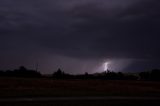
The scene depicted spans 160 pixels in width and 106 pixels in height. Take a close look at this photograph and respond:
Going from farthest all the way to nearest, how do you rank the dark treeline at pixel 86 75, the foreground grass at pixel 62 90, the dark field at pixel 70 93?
the dark treeline at pixel 86 75, the foreground grass at pixel 62 90, the dark field at pixel 70 93

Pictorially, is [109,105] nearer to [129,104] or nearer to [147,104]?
[129,104]

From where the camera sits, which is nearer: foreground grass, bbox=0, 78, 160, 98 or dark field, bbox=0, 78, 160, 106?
dark field, bbox=0, 78, 160, 106

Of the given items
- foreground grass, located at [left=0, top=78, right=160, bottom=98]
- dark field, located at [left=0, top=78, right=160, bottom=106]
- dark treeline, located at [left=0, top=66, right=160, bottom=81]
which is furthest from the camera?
dark treeline, located at [left=0, top=66, right=160, bottom=81]

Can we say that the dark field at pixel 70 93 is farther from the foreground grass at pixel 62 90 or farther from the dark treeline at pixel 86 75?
the dark treeline at pixel 86 75

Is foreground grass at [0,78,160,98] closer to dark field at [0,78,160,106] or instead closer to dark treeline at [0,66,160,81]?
dark field at [0,78,160,106]

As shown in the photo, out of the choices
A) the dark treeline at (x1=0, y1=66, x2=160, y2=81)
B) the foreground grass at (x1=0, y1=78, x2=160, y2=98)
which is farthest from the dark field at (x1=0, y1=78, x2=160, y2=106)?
the dark treeline at (x1=0, y1=66, x2=160, y2=81)

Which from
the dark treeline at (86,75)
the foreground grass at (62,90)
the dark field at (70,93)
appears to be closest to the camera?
the dark field at (70,93)

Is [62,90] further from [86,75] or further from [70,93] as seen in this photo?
[86,75]

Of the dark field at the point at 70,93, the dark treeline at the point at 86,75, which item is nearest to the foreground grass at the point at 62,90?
the dark field at the point at 70,93

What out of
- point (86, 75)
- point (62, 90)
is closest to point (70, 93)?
point (62, 90)

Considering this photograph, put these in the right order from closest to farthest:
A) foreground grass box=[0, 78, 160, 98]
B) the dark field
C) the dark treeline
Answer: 1. the dark field
2. foreground grass box=[0, 78, 160, 98]
3. the dark treeline

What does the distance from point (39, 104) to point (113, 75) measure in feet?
247

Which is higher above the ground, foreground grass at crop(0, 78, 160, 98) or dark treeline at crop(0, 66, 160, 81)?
dark treeline at crop(0, 66, 160, 81)

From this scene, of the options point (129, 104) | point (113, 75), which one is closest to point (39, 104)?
point (129, 104)
